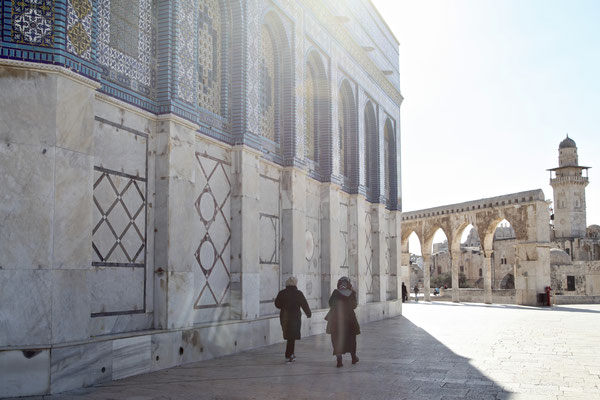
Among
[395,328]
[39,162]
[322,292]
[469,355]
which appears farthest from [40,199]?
[395,328]

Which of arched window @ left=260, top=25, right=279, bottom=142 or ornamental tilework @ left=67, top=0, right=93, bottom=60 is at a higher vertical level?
arched window @ left=260, top=25, right=279, bottom=142

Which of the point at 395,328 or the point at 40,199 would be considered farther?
the point at 395,328

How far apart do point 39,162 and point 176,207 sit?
→ 2.28 m

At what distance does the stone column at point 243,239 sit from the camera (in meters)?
9.76

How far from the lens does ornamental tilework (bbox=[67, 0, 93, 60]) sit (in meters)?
6.48

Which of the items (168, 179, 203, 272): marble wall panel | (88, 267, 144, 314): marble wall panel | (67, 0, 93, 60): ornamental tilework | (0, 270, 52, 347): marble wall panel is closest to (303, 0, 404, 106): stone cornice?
(168, 179, 203, 272): marble wall panel

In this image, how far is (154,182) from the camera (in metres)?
8.04

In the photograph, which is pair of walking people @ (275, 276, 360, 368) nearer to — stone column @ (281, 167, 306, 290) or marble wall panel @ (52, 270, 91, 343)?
marble wall panel @ (52, 270, 91, 343)

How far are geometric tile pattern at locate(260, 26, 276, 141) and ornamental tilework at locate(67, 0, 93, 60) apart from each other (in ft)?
15.9

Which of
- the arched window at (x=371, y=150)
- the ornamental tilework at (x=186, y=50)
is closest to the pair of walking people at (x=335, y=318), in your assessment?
the ornamental tilework at (x=186, y=50)

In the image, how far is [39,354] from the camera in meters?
5.84

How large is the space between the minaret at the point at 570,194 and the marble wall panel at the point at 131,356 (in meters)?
57.3

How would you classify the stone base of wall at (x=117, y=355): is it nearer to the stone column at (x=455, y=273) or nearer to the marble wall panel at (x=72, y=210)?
the marble wall panel at (x=72, y=210)

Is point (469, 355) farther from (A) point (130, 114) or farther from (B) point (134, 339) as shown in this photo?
(A) point (130, 114)
